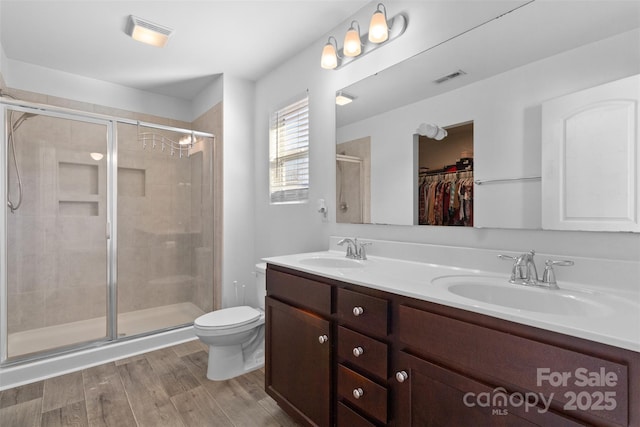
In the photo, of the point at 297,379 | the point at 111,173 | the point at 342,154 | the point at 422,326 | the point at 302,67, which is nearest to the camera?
the point at 422,326

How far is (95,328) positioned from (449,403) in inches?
114

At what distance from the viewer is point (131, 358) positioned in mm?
2479

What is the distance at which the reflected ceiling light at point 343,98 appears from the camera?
6.77 feet

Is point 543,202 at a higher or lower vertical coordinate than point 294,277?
higher

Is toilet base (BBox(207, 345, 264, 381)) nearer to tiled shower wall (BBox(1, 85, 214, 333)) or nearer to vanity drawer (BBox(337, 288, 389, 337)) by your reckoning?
tiled shower wall (BBox(1, 85, 214, 333))

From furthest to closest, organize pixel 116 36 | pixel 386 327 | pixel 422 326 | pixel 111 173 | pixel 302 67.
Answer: pixel 111 173
pixel 302 67
pixel 116 36
pixel 386 327
pixel 422 326

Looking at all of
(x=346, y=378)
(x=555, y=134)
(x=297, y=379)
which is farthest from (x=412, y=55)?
(x=297, y=379)

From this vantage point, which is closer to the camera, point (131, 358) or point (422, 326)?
point (422, 326)

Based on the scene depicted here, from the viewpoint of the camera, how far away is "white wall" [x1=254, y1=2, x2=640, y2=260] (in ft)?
3.98

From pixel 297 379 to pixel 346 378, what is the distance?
0.38 m

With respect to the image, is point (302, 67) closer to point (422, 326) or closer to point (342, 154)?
point (342, 154)

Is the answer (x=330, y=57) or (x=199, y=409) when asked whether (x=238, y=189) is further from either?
(x=199, y=409)

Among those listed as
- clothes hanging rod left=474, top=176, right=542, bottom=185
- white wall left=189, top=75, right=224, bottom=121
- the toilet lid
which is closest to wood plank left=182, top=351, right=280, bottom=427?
the toilet lid

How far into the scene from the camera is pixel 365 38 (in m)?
1.96
